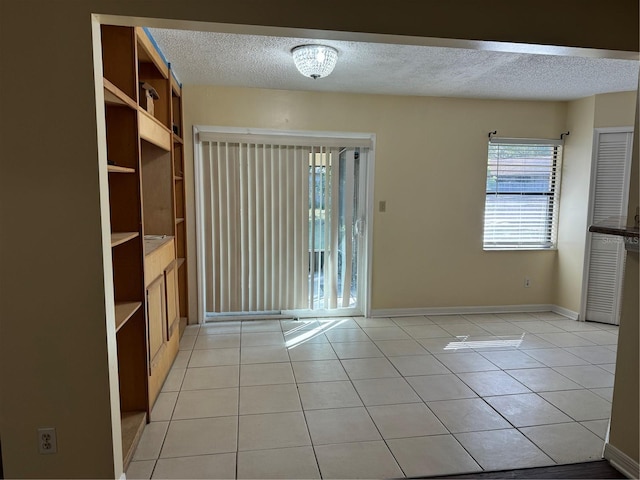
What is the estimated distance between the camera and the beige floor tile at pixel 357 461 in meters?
2.04

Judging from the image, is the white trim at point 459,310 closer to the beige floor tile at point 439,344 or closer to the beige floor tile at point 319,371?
the beige floor tile at point 439,344

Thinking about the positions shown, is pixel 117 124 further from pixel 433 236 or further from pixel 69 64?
pixel 433 236

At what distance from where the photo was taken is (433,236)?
15.2 feet

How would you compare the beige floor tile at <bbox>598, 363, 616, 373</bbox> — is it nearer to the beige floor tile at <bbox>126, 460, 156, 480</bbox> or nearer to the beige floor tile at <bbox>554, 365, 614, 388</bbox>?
the beige floor tile at <bbox>554, 365, 614, 388</bbox>

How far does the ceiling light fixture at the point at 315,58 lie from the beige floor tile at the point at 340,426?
2308 millimetres

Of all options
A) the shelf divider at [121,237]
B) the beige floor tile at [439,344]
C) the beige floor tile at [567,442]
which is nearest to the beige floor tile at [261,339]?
the beige floor tile at [439,344]

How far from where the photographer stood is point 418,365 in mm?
3338

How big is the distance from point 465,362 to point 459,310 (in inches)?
57.6

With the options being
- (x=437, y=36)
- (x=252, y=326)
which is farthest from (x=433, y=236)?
(x=437, y=36)

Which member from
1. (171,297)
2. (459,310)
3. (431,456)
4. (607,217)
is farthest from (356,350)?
(607,217)

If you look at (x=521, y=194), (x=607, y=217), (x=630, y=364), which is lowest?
(x=630, y=364)

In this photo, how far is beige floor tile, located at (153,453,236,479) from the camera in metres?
2.02

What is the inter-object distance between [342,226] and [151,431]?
2779 mm

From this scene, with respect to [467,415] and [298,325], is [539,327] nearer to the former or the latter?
[467,415]
